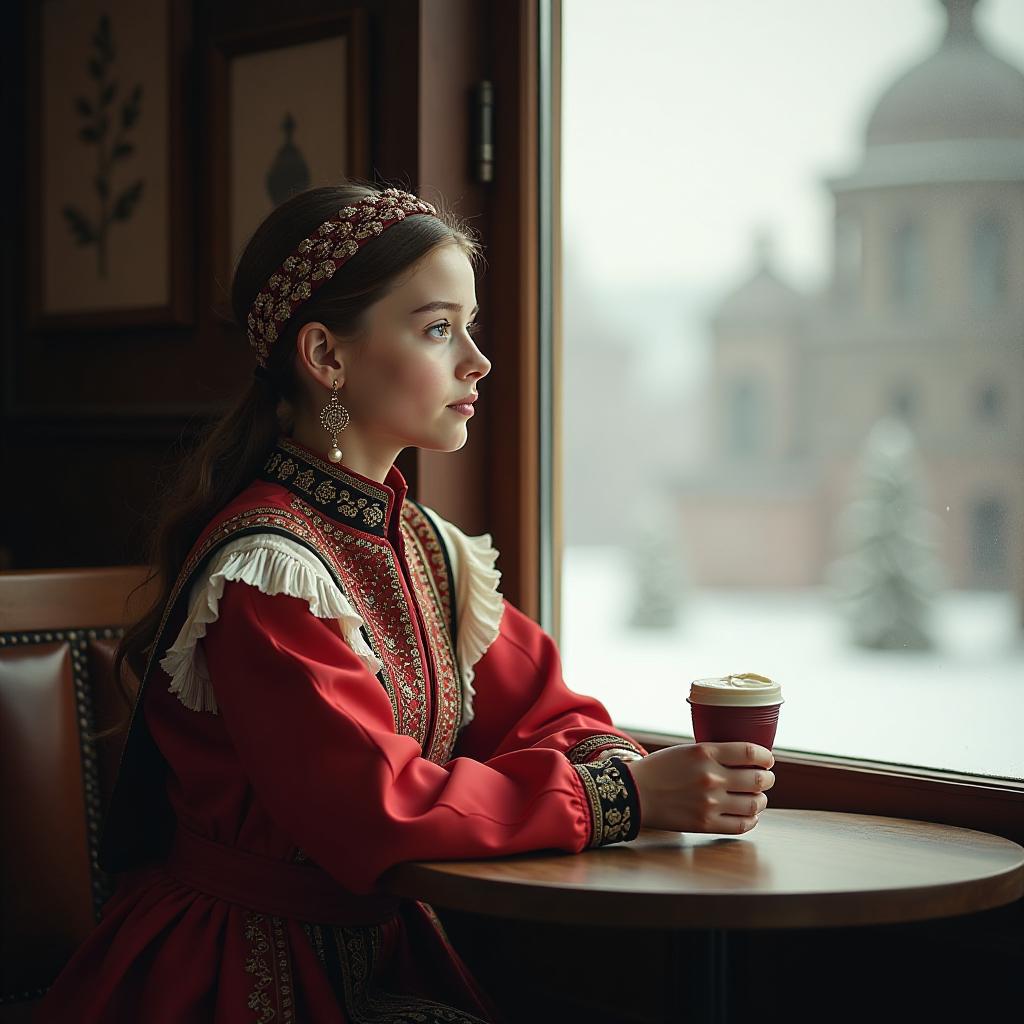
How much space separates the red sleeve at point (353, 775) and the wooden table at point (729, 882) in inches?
1.3

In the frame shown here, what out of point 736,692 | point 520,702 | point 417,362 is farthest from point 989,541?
point 417,362

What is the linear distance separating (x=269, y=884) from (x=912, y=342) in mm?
1260

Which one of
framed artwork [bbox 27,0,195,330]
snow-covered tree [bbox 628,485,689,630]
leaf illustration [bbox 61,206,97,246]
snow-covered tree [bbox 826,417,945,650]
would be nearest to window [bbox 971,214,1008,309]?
snow-covered tree [bbox 826,417,945,650]

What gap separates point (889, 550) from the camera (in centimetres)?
Answer: 198

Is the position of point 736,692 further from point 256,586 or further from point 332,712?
point 256,586

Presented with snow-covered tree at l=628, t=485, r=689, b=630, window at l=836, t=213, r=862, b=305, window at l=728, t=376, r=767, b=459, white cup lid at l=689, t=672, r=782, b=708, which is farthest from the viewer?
snow-covered tree at l=628, t=485, r=689, b=630

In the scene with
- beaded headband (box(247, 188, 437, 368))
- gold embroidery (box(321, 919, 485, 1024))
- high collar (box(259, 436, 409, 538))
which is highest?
beaded headband (box(247, 188, 437, 368))

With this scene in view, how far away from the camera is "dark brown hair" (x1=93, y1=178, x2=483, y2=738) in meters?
1.65

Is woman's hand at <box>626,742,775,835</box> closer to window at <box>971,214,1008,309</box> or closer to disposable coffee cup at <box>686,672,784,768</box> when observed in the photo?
disposable coffee cup at <box>686,672,784,768</box>

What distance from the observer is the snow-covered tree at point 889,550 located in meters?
1.93

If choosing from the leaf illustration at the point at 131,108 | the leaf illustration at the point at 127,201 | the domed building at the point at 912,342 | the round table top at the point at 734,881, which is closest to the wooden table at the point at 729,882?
the round table top at the point at 734,881

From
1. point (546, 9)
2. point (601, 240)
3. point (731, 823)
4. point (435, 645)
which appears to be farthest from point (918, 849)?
point (546, 9)

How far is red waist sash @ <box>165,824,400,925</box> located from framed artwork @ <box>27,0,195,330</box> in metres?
1.37

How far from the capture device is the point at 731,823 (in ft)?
4.88
